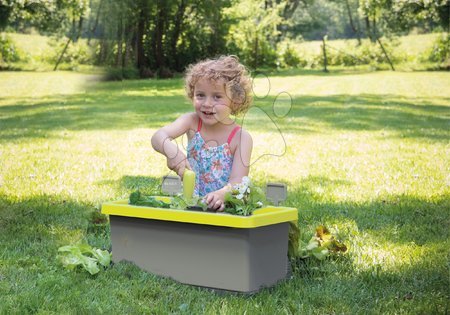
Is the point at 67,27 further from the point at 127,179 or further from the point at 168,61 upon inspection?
the point at 168,61

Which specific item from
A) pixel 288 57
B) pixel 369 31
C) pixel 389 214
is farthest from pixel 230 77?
pixel 288 57

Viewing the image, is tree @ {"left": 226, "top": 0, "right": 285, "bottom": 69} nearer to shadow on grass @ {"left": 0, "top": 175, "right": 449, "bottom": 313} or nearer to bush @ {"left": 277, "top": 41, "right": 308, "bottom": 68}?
bush @ {"left": 277, "top": 41, "right": 308, "bottom": 68}

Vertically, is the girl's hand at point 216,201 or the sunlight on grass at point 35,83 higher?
the girl's hand at point 216,201

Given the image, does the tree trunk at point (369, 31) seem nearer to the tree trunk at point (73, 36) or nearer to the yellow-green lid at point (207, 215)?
the tree trunk at point (73, 36)

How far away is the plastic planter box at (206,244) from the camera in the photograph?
2.32m

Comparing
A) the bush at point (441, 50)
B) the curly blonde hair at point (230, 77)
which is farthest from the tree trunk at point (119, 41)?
the bush at point (441, 50)

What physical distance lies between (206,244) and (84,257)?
0.42 meters

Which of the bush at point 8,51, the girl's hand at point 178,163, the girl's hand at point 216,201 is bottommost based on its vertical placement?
the girl's hand at point 216,201

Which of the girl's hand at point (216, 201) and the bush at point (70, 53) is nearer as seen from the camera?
the girl's hand at point (216, 201)

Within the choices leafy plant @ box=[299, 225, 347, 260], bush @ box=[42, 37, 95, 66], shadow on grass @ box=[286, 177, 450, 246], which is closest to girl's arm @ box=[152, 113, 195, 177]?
leafy plant @ box=[299, 225, 347, 260]

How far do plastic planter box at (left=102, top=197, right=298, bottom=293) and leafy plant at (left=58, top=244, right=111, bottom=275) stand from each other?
48 mm

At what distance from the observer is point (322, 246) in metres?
2.74

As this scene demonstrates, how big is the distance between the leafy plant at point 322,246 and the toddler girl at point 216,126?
13.3 inches

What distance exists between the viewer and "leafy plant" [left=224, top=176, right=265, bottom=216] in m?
2.40
